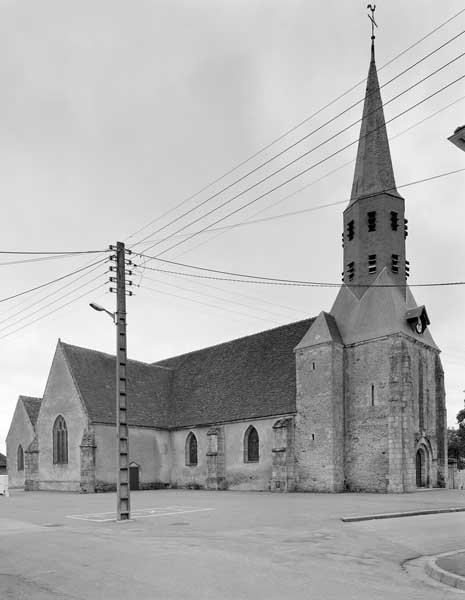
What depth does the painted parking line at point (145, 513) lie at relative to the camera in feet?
68.3

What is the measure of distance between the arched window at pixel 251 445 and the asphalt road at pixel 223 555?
1861 centimetres

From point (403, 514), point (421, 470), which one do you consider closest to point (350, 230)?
point (421, 470)

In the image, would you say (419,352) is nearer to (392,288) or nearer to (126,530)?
(392,288)

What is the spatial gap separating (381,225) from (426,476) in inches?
582

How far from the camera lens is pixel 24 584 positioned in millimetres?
9039

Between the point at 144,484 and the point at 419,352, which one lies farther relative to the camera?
the point at 144,484

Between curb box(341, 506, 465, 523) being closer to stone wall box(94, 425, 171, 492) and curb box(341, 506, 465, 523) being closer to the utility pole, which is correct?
the utility pole

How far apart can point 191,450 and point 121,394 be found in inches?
1020

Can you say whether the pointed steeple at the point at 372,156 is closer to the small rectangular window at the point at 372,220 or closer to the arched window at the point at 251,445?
the small rectangular window at the point at 372,220

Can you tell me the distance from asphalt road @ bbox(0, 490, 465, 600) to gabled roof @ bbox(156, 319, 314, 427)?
62.2 feet

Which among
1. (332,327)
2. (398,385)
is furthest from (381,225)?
(398,385)

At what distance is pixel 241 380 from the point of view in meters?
43.8

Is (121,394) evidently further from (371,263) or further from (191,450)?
(191,450)

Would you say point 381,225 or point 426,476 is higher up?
point 381,225
